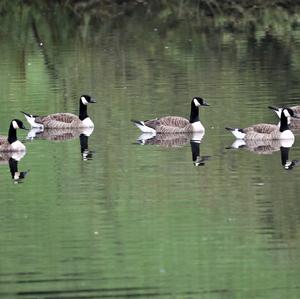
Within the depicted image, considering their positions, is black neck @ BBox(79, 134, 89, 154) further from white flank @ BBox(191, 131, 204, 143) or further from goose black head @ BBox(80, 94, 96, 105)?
white flank @ BBox(191, 131, 204, 143)

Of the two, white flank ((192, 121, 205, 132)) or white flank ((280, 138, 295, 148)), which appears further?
white flank ((192, 121, 205, 132))

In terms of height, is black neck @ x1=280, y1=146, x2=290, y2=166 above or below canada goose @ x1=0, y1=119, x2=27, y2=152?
below

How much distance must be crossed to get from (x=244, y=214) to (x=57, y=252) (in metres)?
2.71

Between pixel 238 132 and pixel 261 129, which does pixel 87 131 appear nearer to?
pixel 238 132

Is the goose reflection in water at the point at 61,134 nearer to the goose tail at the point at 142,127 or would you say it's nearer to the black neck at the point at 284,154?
the goose tail at the point at 142,127

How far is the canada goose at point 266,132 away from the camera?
23828 millimetres

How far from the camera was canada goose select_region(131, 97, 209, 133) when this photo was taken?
2500cm

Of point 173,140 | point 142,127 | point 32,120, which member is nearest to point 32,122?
point 32,120

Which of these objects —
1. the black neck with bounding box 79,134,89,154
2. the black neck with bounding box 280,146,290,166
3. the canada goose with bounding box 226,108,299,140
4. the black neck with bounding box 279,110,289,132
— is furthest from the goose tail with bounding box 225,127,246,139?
the black neck with bounding box 79,134,89,154

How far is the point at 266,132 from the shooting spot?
24.0 metres

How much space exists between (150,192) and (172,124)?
6293 mm

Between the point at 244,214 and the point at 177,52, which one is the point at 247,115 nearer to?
the point at 244,214

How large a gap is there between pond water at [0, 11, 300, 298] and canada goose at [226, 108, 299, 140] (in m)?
0.22

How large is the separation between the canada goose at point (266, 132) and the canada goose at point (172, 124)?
1.44m
